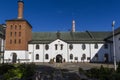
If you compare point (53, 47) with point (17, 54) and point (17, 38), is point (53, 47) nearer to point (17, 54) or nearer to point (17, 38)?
point (17, 54)

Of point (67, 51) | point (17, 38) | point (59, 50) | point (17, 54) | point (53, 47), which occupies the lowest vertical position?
Result: point (17, 54)

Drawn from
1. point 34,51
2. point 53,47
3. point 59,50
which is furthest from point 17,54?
point 59,50

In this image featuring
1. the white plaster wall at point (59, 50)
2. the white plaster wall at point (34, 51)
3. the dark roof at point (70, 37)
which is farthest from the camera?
the dark roof at point (70, 37)

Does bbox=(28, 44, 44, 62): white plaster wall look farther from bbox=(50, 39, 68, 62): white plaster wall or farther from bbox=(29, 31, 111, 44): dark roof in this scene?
bbox=(50, 39, 68, 62): white plaster wall

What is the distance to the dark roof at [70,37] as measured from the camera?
44750 millimetres

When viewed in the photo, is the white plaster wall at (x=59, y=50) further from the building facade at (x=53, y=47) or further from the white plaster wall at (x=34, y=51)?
the white plaster wall at (x=34, y=51)

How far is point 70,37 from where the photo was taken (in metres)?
47.2

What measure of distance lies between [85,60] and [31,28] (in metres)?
21.6

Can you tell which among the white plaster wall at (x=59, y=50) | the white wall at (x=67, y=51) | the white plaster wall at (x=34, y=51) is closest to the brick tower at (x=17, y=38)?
the white plaster wall at (x=34, y=51)

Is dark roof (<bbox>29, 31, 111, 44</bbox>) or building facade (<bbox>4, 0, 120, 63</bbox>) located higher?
dark roof (<bbox>29, 31, 111, 44</bbox>)

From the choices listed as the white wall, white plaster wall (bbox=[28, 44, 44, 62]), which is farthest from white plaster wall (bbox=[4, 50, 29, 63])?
the white wall

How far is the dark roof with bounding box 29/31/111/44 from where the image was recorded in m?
44.8

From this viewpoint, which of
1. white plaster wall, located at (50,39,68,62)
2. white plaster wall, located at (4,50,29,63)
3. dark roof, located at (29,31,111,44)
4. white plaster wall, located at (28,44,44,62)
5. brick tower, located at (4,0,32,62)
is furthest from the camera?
dark roof, located at (29,31,111,44)

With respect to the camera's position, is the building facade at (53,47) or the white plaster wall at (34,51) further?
the white plaster wall at (34,51)
